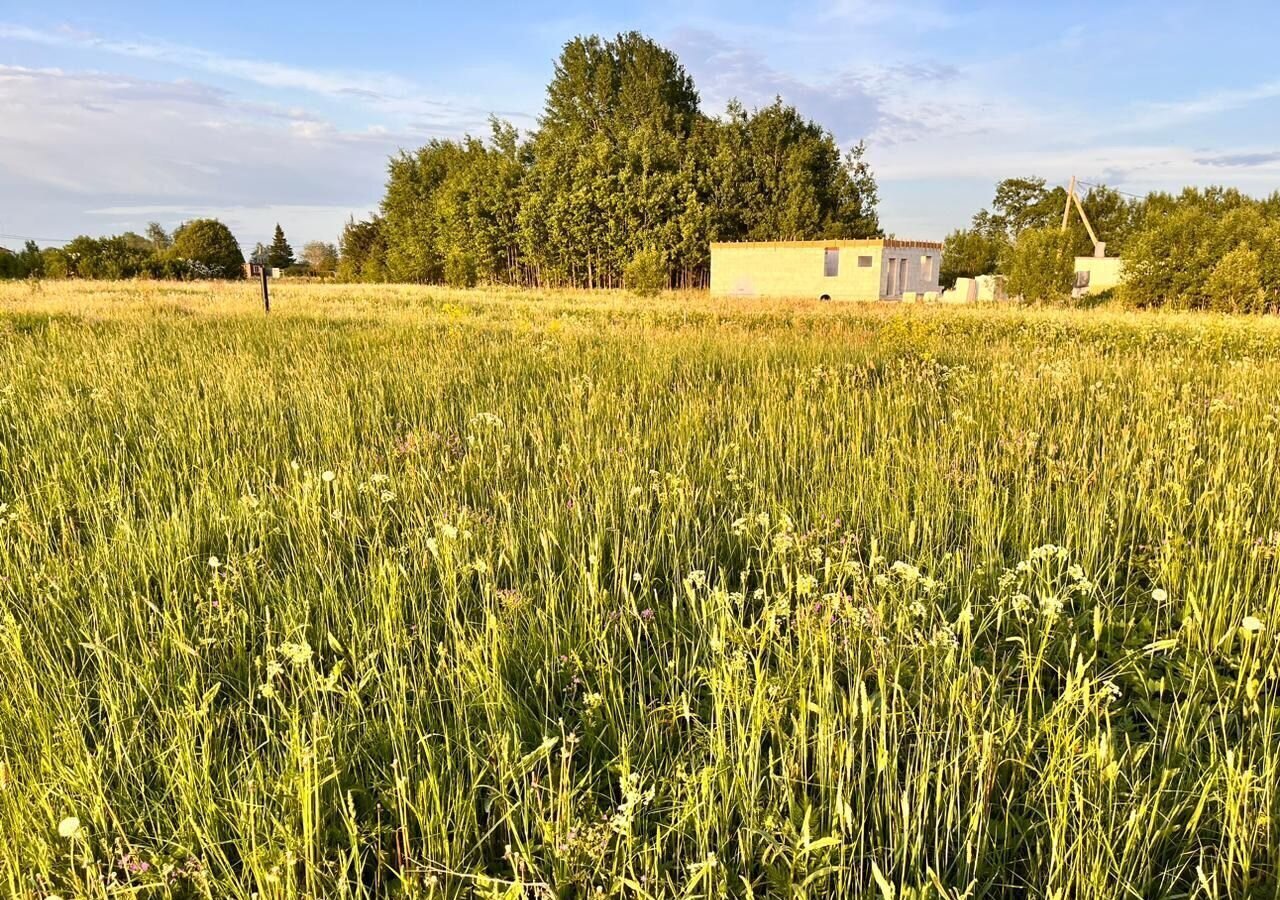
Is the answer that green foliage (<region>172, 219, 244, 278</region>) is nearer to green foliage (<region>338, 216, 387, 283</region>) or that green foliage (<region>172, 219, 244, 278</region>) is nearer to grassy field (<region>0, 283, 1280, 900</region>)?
green foliage (<region>338, 216, 387, 283</region>)

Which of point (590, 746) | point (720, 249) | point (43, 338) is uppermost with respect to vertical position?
point (720, 249)

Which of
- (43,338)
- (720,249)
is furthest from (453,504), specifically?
(720,249)

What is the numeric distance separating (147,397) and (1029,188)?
58338mm

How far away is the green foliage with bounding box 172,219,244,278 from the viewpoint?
5100cm

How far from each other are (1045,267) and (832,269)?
7.35 metres

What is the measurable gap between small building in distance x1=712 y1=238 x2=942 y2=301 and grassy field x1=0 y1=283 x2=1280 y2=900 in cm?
2384

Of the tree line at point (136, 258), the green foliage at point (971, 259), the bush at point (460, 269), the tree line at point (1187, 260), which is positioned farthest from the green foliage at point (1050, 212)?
the tree line at point (136, 258)

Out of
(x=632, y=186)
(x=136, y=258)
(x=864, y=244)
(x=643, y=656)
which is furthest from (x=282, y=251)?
(x=643, y=656)

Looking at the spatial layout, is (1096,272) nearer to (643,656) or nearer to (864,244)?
(864,244)

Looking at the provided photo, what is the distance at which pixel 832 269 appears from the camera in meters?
28.1

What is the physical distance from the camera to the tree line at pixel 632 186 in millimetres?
36406

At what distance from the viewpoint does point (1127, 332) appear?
11.5 m

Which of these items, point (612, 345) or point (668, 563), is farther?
point (612, 345)

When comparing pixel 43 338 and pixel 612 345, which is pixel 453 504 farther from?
pixel 43 338
